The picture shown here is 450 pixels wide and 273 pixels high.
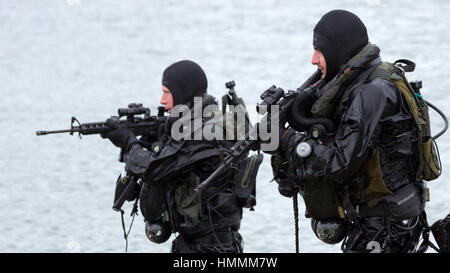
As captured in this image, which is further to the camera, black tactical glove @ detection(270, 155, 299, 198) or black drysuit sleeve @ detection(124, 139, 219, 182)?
black drysuit sleeve @ detection(124, 139, 219, 182)

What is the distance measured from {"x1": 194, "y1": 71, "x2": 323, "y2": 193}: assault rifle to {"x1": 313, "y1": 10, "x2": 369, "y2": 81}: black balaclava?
203mm

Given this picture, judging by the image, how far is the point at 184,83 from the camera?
23.1 feet

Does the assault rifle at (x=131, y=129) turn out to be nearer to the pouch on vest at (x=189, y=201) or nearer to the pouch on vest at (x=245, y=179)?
the pouch on vest at (x=189, y=201)

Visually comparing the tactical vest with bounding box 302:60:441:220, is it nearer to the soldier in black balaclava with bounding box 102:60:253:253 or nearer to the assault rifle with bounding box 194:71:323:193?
the assault rifle with bounding box 194:71:323:193

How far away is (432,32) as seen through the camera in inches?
591

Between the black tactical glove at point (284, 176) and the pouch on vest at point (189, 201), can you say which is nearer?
the black tactical glove at point (284, 176)

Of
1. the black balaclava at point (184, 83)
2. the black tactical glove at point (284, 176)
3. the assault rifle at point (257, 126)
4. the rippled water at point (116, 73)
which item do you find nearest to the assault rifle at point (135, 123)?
the black balaclava at point (184, 83)

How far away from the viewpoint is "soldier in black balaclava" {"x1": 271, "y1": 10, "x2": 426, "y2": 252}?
18.3 feet

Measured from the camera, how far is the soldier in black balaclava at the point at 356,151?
5.57 m

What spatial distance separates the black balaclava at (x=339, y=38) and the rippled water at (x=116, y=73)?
3525 mm

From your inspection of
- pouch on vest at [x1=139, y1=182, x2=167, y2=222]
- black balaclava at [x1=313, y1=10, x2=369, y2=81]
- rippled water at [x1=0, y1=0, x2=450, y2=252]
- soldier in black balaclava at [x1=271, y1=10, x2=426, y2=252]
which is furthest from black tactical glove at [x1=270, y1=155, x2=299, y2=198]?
rippled water at [x1=0, y1=0, x2=450, y2=252]

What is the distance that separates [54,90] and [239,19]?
3712 millimetres
